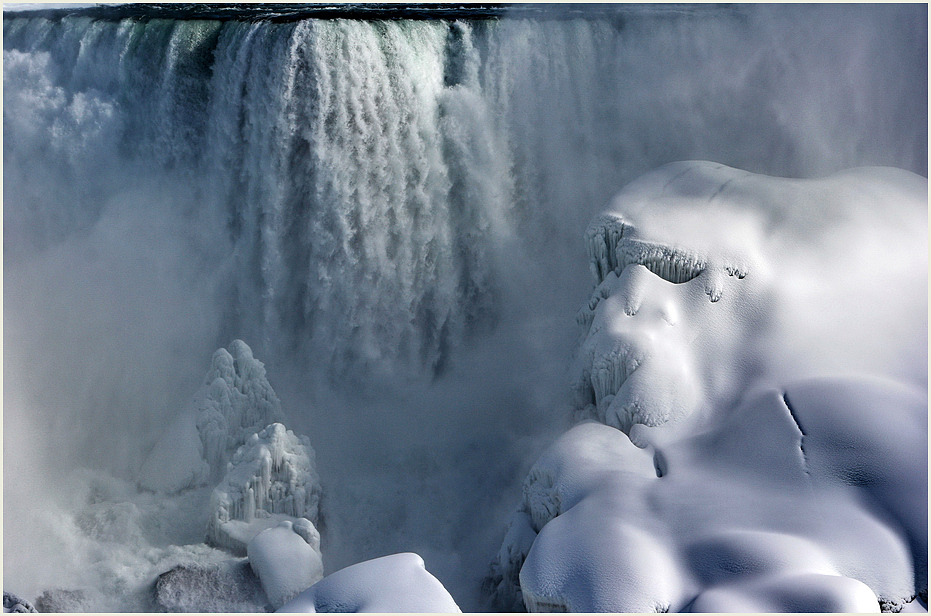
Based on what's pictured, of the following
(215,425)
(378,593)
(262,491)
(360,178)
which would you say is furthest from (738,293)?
(215,425)

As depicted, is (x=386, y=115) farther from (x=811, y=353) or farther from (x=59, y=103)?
(x=811, y=353)

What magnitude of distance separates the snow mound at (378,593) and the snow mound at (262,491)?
8.23 feet

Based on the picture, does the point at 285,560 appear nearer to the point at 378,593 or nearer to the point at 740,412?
the point at 378,593

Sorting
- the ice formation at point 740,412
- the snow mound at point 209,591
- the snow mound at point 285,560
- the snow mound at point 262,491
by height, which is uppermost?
the ice formation at point 740,412

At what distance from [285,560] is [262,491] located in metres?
0.84

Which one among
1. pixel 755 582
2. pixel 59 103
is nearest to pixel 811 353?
pixel 755 582

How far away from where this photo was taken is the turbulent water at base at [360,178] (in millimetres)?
9203

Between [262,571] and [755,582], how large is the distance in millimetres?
3740

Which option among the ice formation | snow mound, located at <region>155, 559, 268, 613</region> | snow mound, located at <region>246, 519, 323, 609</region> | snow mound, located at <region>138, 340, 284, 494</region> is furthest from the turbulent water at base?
snow mound, located at <region>155, 559, 268, 613</region>

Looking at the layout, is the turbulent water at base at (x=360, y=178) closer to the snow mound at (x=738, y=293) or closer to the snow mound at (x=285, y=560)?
the snow mound at (x=285, y=560)

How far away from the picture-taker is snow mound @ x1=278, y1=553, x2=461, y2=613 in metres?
5.09

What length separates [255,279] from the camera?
32.5ft

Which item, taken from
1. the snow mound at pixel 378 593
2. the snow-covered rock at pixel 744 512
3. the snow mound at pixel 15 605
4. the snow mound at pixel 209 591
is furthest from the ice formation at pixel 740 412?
the snow mound at pixel 15 605

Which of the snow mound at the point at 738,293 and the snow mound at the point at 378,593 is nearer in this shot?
the snow mound at the point at 378,593
